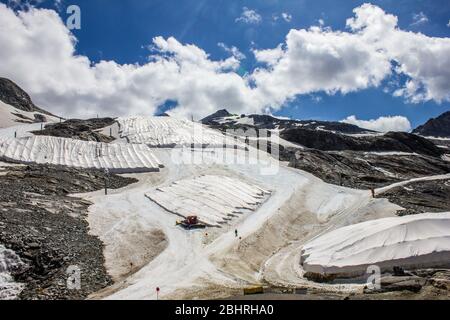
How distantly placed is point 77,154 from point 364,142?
11111 centimetres

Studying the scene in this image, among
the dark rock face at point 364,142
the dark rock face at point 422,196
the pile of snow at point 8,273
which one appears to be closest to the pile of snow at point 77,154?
the pile of snow at point 8,273

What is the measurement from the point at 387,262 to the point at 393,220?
8.43 meters

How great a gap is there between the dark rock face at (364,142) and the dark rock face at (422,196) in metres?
65.3

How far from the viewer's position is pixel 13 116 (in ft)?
510

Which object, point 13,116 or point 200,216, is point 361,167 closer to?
point 200,216

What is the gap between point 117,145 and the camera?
10300 cm

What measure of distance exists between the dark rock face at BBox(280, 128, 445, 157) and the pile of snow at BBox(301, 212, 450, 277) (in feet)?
375

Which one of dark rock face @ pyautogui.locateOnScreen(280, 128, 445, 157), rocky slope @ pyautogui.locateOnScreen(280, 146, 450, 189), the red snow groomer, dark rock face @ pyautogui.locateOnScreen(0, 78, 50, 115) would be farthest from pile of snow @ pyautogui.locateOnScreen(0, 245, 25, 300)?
dark rock face @ pyautogui.locateOnScreen(0, 78, 50, 115)

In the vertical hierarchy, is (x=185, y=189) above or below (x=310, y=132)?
below

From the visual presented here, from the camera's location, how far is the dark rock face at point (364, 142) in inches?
6107

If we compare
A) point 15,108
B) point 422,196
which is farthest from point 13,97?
point 422,196

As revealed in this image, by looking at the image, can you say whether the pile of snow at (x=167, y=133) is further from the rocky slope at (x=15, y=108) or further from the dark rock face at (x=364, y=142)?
the dark rock face at (x=364, y=142)
